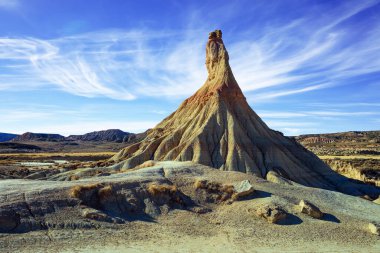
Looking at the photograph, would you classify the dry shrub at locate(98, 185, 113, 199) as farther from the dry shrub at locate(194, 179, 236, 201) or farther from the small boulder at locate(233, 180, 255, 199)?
the small boulder at locate(233, 180, 255, 199)

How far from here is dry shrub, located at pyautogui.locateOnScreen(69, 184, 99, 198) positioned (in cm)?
2605

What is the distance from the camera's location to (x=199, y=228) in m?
25.2

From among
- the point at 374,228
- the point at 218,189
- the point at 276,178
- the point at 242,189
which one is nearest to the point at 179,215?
the point at 218,189

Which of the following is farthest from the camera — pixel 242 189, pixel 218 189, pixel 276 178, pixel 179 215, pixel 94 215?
pixel 276 178

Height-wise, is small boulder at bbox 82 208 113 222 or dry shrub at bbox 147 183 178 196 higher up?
dry shrub at bbox 147 183 178 196

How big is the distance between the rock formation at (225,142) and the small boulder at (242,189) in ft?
46.4

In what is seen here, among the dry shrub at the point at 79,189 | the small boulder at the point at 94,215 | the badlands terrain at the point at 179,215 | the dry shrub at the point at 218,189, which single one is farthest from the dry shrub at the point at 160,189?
the small boulder at the point at 94,215

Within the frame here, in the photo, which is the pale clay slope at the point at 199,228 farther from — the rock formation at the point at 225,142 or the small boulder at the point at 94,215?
the rock formation at the point at 225,142

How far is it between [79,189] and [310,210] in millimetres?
Result: 16017

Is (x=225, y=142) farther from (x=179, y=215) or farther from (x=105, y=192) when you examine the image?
(x=105, y=192)

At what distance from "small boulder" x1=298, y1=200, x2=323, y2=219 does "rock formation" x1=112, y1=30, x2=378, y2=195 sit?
16.7 metres

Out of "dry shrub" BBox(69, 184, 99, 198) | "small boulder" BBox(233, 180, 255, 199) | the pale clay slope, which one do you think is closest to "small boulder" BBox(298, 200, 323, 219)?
the pale clay slope

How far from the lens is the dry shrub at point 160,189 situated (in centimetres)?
2842

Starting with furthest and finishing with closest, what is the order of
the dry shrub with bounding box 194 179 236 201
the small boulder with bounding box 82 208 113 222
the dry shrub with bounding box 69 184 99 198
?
the dry shrub with bounding box 194 179 236 201 → the dry shrub with bounding box 69 184 99 198 → the small boulder with bounding box 82 208 113 222
